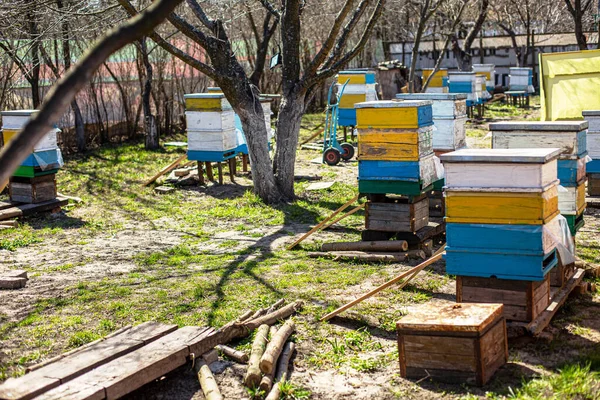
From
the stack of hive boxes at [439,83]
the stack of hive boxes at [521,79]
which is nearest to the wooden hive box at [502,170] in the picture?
the stack of hive boxes at [439,83]

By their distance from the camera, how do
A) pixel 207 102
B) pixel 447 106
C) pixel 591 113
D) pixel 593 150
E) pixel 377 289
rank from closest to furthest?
pixel 377 289
pixel 447 106
pixel 591 113
pixel 593 150
pixel 207 102

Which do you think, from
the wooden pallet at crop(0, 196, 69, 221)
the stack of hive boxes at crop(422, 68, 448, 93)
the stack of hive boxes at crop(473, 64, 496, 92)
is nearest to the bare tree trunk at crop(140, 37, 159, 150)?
the wooden pallet at crop(0, 196, 69, 221)

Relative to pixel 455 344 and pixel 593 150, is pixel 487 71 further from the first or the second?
pixel 455 344

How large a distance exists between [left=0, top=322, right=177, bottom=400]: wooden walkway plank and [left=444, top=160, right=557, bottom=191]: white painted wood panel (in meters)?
2.35

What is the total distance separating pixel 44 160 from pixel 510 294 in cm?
727

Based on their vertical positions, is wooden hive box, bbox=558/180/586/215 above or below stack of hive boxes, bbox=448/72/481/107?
below

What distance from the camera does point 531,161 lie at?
5.27 metres

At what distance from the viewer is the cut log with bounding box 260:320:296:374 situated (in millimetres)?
5055

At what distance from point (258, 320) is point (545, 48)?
95.3 ft

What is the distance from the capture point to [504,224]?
5.50 meters

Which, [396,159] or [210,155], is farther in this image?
[210,155]

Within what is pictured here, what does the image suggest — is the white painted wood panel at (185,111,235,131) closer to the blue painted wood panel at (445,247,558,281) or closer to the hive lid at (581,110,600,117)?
the hive lid at (581,110,600,117)

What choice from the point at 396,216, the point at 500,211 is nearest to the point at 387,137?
A: the point at 396,216

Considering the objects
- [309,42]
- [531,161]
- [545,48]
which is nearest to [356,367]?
[531,161]
